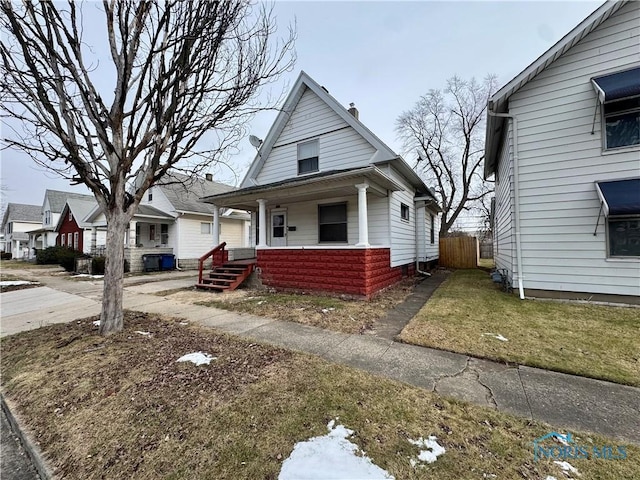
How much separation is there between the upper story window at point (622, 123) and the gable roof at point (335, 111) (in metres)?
4.61

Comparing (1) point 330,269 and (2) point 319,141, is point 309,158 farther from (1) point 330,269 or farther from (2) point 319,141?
(1) point 330,269

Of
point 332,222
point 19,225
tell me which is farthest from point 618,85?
point 19,225

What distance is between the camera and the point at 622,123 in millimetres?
5910

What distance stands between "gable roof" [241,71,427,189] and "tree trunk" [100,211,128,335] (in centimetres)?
536

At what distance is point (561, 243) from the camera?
645 centimetres

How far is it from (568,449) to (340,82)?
11264 mm

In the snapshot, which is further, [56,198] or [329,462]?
[56,198]

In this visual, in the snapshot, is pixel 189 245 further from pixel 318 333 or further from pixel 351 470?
pixel 351 470

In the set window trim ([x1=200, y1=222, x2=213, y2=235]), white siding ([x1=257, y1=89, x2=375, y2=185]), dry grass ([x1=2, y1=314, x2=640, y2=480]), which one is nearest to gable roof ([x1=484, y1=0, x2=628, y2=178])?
white siding ([x1=257, y1=89, x2=375, y2=185])

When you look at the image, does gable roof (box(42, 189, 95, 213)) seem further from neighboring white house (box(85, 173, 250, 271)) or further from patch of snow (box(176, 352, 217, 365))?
patch of snow (box(176, 352, 217, 365))

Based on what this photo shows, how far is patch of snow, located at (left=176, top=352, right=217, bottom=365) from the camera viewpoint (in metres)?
3.64

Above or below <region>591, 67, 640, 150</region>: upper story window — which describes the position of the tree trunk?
below

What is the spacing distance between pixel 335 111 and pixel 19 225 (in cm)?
4932

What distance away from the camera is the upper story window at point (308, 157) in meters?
10.1
